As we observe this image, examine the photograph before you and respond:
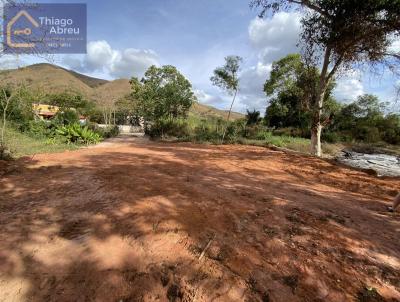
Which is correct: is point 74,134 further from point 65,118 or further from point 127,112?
point 127,112

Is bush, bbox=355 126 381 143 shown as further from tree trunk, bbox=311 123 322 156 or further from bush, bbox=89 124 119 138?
bush, bbox=89 124 119 138

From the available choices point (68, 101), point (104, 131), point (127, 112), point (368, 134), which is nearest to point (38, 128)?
point (104, 131)

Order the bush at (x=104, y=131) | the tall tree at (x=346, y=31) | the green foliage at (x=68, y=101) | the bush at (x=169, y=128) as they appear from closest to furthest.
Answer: the tall tree at (x=346, y=31)
the bush at (x=104, y=131)
the bush at (x=169, y=128)
the green foliage at (x=68, y=101)

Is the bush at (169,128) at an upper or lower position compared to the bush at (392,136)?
lower

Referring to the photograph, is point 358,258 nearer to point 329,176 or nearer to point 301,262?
point 301,262

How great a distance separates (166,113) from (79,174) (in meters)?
12.7

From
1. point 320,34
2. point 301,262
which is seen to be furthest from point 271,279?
point 320,34

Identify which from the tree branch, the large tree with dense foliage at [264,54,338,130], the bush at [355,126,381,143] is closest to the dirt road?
the tree branch

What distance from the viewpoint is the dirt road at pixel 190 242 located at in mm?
1864

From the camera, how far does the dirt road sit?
1.86 metres

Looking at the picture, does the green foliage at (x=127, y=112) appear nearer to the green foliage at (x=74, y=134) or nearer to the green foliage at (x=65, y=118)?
the green foliage at (x=65, y=118)

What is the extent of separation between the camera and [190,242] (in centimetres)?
242

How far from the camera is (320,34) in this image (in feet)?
27.6

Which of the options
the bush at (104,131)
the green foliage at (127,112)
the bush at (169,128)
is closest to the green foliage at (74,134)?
the bush at (104,131)
